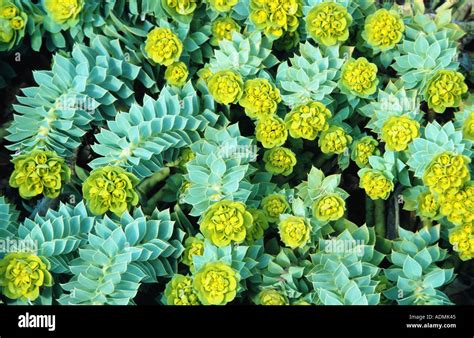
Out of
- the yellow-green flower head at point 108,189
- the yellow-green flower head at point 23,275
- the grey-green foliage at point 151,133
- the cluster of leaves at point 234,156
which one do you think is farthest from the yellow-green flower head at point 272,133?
the yellow-green flower head at point 23,275

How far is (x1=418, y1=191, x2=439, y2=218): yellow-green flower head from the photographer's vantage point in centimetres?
156

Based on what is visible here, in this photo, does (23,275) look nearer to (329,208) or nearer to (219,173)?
(219,173)

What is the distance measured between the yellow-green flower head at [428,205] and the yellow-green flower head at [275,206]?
306 mm

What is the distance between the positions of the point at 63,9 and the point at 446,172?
947mm

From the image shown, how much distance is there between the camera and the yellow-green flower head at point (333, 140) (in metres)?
1.63

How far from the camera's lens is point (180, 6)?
1.66m

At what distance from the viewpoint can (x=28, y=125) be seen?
5.09ft

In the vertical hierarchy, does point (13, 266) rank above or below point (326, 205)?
below

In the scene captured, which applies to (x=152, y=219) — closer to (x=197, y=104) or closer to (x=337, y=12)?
(x=197, y=104)

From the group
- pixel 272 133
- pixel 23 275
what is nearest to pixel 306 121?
pixel 272 133

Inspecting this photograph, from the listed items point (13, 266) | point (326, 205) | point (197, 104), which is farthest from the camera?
point (197, 104)

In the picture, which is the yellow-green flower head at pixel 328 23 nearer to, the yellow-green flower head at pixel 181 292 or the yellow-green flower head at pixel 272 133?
the yellow-green flower head at pixel 272 133
